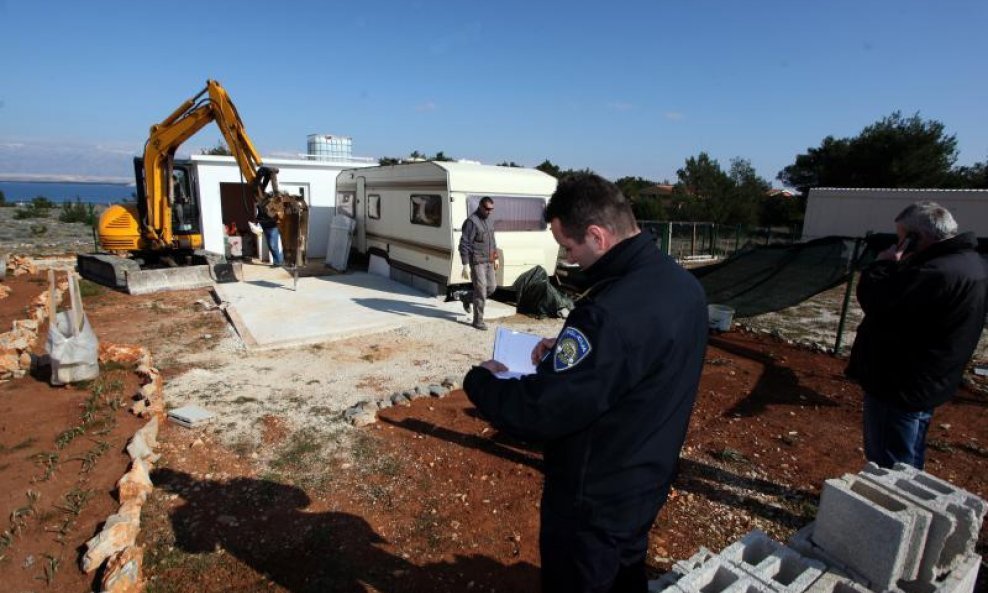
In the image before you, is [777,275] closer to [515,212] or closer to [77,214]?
[515,212]

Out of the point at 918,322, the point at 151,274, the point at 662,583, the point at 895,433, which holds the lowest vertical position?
the point at 151,274

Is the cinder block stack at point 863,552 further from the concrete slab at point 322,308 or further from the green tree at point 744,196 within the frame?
the green tree at point 744,196

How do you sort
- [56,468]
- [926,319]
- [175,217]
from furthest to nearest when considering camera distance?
[175,217]
[56,468]
[926,319]

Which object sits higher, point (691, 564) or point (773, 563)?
point (773, 563)

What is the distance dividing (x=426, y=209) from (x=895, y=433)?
8421mm

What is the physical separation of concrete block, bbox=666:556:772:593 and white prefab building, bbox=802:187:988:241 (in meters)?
19.4

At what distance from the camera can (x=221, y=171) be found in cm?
1330

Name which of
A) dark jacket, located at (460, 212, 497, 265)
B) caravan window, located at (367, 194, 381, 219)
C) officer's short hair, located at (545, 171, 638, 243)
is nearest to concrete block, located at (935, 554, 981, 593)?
officer's short hair, located at (545, 171, 638, 243)

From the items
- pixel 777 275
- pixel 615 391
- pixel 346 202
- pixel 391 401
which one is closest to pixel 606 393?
pixel 615 391

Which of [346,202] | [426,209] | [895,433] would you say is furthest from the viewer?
[346,202]

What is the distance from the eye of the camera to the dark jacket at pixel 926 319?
2619 mm

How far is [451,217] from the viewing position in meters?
9.16

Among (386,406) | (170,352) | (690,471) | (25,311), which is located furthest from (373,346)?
(25,311)

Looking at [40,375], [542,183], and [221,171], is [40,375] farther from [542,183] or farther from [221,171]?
[221,171]
